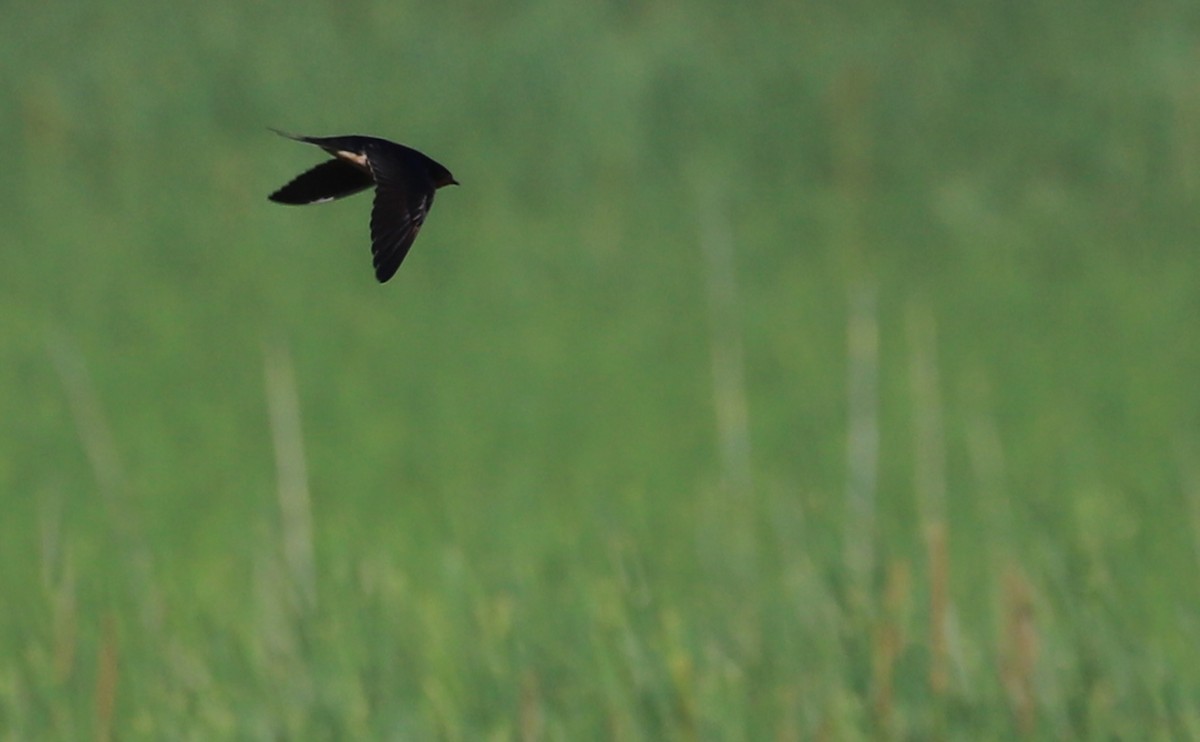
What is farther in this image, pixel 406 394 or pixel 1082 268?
pixel 1082 268

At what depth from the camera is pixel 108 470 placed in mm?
5070

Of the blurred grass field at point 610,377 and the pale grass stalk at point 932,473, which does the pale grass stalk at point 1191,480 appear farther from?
the pale grass stalk at point 932,473

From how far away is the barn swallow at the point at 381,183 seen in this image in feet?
3.49

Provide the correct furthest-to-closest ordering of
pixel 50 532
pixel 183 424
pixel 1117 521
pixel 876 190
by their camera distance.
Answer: pixel 876 190 < pixel 183 424 < pixel 1117 521 < pixel 50 532

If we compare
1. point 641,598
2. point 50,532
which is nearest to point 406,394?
point 50,532

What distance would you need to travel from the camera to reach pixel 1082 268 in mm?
7629

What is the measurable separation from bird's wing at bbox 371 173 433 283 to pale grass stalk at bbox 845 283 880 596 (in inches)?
93.5

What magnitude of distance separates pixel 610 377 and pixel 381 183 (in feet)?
17.3

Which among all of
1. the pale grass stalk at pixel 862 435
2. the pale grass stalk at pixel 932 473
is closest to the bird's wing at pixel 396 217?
the pale grass stalk at pixel 932 473

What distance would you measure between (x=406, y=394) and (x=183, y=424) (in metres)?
0.60

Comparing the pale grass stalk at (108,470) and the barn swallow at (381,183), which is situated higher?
the barn swallow at (381,183)

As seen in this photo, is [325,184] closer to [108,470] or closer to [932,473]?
[932,473]

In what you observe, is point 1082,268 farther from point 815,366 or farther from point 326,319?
point 326,319

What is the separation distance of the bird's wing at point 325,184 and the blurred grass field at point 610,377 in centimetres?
173
